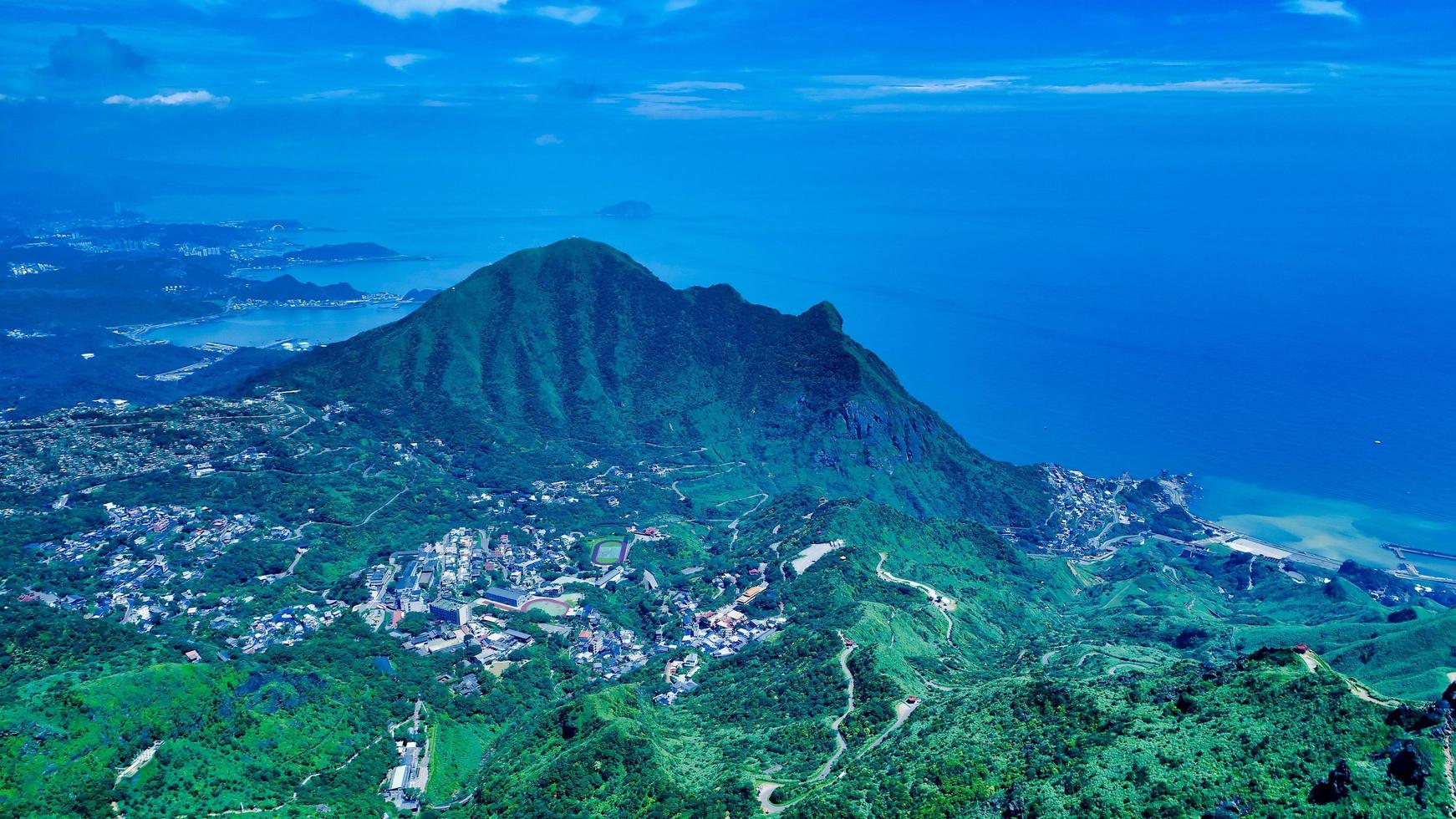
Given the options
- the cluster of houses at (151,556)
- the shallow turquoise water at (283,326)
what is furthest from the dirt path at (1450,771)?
the shallow turquoise water at (283,326)

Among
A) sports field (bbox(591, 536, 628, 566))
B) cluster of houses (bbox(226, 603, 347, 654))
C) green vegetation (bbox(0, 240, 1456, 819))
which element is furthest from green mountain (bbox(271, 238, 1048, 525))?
cluster of houses (bbox(226, 603, 347, 654))

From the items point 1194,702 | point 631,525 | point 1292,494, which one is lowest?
point 1292,494

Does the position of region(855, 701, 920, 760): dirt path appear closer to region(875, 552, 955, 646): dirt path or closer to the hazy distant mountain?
region(875, 552, 955, 646): dirt path

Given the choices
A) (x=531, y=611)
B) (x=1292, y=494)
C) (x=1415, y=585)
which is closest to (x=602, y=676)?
(x=531, y=611)

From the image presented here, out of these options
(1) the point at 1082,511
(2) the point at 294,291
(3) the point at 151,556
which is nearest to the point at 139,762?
(3) the point at 151,556

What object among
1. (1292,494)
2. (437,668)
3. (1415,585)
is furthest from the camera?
(1292,494)

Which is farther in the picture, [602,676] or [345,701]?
[602,676]

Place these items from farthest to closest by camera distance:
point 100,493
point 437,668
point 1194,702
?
point 100,493 < point 437,668 < point 1194,702

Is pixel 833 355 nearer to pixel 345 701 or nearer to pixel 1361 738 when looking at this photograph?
pixel 345 701

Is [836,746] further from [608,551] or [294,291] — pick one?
[294,291]
